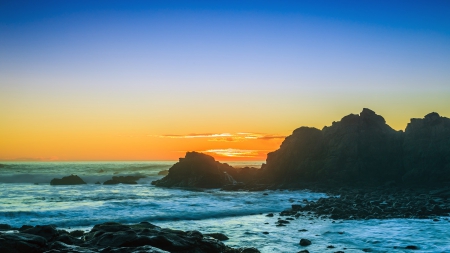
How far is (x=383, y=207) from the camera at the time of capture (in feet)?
101

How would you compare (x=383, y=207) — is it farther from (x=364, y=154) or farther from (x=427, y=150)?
Result: (x=427, y=150)

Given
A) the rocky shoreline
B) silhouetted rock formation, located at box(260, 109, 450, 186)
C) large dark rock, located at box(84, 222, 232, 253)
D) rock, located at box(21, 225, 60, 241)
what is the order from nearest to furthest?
large dark rock, located at box(84, 222, 232, 253) → rock, located at box(21, 225, 60, 241) → the rocky shoreline → silhouetted rock formation, located at box(260, 109, 450, 186)

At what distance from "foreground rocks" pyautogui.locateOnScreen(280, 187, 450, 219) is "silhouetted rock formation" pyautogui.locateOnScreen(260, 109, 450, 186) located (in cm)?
1235

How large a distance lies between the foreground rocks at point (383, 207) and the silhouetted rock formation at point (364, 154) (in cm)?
1235

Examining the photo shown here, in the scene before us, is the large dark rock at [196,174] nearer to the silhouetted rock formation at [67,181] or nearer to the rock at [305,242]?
the silhouetted rock formation at [67,181]

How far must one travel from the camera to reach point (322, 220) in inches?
1043

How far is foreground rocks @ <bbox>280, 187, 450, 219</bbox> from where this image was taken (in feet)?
90.5

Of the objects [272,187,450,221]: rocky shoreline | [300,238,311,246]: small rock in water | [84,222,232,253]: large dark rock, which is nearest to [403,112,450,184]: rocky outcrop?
[272,187,450,221]: rocky shoreline

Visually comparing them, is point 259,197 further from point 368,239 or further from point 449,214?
point 368,239

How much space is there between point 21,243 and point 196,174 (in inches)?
1890

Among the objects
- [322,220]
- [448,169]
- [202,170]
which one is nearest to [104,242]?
[322,220]

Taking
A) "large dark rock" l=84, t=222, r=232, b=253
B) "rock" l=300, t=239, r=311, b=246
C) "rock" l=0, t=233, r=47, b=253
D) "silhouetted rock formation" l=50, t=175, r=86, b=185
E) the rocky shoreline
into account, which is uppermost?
"rock" l=0, t=233, r=47, b=253

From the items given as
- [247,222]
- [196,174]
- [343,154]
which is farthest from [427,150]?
[247,222]

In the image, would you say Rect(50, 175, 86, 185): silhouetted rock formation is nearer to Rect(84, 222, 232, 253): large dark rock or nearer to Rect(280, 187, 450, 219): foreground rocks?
Rect(280, 187, 450, 219): foreground rocks
